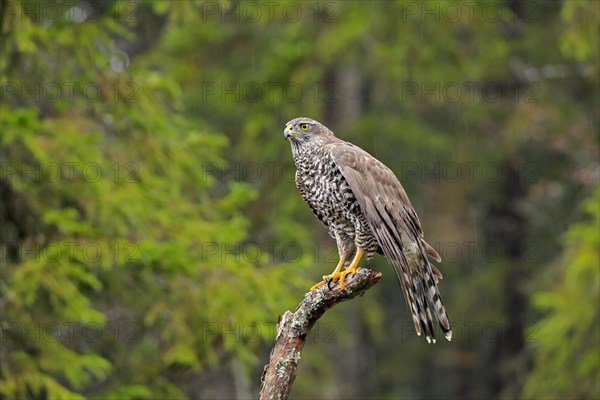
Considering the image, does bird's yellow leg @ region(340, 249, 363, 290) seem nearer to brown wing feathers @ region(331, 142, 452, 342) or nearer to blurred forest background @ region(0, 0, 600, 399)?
brown wing feathers @ region(331, 142, 452, 342)

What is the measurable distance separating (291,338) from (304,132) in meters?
1.67

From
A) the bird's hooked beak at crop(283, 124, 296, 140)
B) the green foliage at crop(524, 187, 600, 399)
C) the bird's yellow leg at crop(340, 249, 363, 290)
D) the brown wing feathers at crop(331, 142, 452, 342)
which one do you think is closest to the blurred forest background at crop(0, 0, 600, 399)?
the green foliage at crop(524, 187, 600, 399)

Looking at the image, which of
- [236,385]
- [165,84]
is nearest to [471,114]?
[236,385]

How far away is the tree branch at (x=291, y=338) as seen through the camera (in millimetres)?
4953

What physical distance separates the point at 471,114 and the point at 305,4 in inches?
147

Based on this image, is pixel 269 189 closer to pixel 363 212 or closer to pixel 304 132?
pixel 304 132

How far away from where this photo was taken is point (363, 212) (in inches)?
227

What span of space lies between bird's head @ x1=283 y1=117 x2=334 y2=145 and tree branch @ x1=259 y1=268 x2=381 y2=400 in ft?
4.03

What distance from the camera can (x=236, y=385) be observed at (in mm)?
13125

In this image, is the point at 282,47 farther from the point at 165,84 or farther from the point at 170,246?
the point at 170,246

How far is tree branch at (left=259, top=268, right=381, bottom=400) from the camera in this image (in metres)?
4.95

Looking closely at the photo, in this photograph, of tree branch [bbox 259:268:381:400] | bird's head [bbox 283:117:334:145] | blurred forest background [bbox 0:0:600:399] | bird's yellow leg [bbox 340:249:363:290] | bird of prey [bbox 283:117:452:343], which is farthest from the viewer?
blurred forest background [bbox 0:0:600:399]

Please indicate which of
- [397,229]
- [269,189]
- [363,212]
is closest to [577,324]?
[397,229]

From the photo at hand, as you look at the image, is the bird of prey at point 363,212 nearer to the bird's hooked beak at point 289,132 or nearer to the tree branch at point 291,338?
the bird's hooked beak at point 289,132
